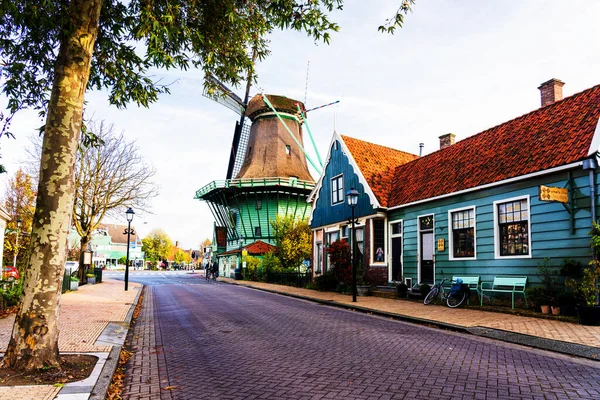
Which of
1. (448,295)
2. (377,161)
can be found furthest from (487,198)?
(377,161)

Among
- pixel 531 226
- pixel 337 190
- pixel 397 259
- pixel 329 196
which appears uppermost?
pixel 337 190

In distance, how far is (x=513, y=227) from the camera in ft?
45.4

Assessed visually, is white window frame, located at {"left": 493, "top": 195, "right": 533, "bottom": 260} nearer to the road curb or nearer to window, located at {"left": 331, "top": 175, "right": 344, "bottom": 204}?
window, located at {"left": 331, "top": 175, "right": 344, "bottom": 204}

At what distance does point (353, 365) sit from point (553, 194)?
7993 mm

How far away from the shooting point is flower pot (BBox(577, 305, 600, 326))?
33.3ft

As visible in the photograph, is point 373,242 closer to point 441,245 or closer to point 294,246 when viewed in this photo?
point 441,245

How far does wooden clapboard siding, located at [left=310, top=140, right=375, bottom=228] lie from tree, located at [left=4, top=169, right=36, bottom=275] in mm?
18417

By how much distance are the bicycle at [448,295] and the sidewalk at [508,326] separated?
0.28 m

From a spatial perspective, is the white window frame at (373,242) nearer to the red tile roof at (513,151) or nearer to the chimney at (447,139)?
the red tile roof at (513,151)

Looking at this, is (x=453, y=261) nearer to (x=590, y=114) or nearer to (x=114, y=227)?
(x=590, y=114)

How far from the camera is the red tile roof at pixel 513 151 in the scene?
12578 mm

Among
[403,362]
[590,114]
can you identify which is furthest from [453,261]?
[403,362]

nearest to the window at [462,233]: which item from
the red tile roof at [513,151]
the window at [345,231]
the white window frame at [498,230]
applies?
the red tile roof at [513,151]

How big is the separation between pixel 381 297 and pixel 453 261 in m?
4.03
